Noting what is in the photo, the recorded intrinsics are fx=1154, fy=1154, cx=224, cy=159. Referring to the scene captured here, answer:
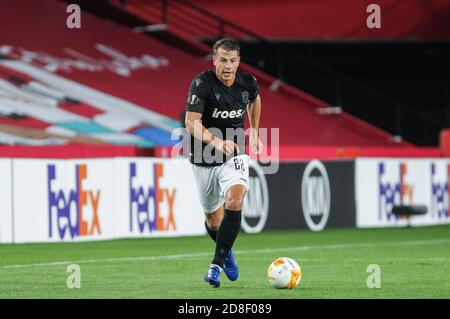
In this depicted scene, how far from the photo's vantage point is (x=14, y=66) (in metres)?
21.3

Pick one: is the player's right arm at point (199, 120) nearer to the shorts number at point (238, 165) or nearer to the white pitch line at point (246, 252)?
the shorts number at point (238, 165)

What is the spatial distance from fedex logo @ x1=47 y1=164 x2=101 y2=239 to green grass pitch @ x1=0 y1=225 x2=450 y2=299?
36 cm

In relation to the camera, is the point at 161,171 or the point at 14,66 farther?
the point at 14,66

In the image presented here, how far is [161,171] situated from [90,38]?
7.27 meters

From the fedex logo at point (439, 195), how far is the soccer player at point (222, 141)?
11250 millimetres

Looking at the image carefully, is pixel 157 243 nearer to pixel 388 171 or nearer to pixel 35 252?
pixel 35 252

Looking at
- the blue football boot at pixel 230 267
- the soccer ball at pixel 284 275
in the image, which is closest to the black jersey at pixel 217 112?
the blue football boot at pixel 230 267

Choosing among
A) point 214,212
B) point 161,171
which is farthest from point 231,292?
point 161,171

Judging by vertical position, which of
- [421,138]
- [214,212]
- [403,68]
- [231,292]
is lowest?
[231,292]

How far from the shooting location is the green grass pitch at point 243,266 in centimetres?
930

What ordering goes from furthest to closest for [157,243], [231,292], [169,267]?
[157,243], [169,267], [231,292]

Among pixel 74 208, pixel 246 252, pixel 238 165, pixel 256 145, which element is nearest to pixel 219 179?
pixel 238 165

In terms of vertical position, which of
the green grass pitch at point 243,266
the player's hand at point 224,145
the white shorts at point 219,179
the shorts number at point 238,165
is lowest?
the green grass pitch at point 243,266

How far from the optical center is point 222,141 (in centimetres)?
954
